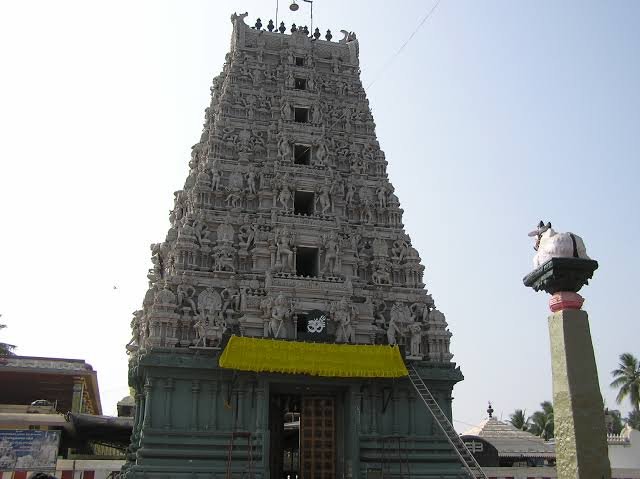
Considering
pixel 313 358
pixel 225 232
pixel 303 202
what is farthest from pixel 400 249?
pixel 225 232

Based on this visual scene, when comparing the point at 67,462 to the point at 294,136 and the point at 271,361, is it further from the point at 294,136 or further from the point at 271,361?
the point at 294,136

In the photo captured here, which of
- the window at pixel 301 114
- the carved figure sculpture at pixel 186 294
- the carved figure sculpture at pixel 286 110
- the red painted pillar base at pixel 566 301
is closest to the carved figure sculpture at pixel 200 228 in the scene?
the carved figure sculpture at pixel 186 294

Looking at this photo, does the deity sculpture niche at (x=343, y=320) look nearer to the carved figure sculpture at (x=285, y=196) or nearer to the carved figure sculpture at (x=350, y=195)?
the carved figure sculpture at (x=285, y=196)

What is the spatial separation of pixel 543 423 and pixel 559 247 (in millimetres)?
72120

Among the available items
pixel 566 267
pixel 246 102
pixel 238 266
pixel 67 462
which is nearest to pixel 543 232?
pixel 566 267

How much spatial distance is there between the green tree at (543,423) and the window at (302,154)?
56091 millimetres

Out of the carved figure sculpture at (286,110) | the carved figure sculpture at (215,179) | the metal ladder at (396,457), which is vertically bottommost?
the metal ladder at (396,457)

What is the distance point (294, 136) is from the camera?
29016 millimetres

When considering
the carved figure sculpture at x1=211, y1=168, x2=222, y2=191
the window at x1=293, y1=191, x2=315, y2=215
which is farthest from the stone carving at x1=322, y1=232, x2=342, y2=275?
the carved figure sculpture at x1=211, y1=168, x2=222, y2=191

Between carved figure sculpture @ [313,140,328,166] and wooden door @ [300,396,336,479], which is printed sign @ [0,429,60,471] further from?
carved figure sculpture @ [313,140,328,166]

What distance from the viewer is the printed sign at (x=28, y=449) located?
62.2ft

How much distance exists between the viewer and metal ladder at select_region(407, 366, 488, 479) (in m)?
21.3

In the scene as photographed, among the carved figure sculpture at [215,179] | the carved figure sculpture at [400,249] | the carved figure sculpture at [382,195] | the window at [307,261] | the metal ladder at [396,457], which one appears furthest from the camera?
the carved figure sculpture at [382,195]

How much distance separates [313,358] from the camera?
73.9 ft
